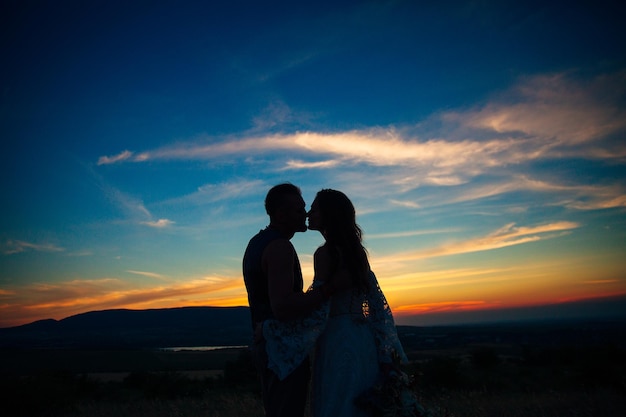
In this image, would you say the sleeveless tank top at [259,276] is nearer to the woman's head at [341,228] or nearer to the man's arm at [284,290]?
the man's arm at [284,290]

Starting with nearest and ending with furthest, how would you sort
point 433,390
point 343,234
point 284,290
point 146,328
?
point 284,290 → point 343,234 → point 433,390 → point 146,328

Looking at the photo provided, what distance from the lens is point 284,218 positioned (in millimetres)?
3311

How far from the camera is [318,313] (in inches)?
125

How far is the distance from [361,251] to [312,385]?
116cm

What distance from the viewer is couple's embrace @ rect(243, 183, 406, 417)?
3029mm

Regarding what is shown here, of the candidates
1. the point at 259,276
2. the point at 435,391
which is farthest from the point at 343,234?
the point at 435,391

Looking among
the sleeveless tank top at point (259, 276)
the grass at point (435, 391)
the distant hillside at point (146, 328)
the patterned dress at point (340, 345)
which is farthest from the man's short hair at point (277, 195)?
the distant hillside at point (146, 328)

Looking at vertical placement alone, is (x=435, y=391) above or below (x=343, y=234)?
below

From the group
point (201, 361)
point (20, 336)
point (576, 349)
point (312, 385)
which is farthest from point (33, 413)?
point (20, 336)

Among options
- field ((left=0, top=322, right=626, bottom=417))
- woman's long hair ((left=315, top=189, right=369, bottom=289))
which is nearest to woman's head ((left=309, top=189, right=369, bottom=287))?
woman's long hair ((left=315, top=189, right=369, bottom=289))

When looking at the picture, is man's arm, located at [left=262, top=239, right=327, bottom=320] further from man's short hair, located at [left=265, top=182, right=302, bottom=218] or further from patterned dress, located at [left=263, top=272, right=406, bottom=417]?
man's short hair, located at [left=265, top=182, right=302, bottom=218]

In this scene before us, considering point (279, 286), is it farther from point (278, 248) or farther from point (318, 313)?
point (318, 313)

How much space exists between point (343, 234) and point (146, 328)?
398 feet

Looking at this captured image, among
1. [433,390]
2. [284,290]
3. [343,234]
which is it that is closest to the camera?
→ [284,290]
